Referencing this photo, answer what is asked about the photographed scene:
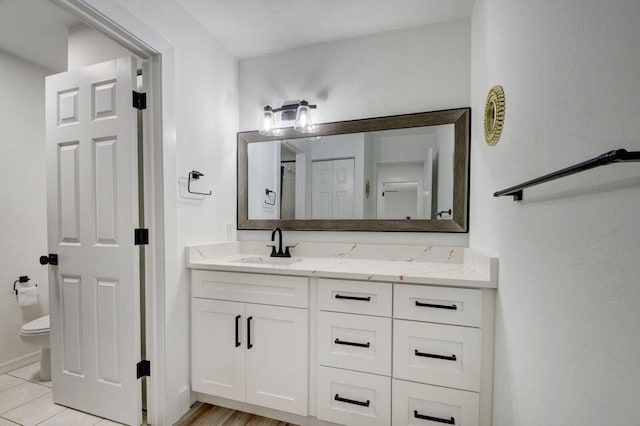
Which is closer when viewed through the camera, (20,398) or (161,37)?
(161,37)

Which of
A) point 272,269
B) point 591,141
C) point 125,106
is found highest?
point 125,106

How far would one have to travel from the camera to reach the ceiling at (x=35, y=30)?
1760mm

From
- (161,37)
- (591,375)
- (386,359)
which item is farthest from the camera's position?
(161,37)

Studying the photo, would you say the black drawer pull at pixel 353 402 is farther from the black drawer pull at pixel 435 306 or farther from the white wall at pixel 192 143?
the white wall at pixel 192 143

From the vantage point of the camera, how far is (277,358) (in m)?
1.59

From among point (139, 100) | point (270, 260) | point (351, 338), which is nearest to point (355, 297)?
point (351, 338)

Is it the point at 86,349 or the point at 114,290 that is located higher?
the point at 114,290

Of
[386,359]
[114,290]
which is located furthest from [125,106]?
[386,359]

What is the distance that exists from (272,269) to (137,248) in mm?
783

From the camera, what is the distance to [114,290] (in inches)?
62.7

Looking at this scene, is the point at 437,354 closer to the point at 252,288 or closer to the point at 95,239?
the point at 252,288

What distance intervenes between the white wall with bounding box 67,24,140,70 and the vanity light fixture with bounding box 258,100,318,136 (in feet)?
3.10

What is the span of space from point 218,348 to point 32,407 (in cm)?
124

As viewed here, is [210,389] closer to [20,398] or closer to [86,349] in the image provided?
[86,349]
